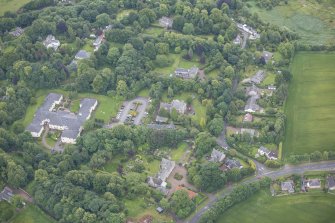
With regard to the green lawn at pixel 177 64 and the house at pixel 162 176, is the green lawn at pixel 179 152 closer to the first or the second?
the house at pixel 162 176

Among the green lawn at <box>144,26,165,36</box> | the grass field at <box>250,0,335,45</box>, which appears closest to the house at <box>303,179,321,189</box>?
the grass field at <box>250,0,335,45</box>

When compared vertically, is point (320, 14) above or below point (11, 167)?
above

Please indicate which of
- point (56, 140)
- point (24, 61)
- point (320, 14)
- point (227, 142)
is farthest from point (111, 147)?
point (320, 14)

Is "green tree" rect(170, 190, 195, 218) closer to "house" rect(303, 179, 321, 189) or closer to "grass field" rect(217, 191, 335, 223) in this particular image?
"grass field" rect(217, 191, 335, 223)

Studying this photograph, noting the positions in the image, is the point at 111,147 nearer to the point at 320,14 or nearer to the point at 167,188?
the point at 167,188

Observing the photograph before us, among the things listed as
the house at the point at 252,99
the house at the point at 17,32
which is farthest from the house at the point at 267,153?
the house at the point at 17,32

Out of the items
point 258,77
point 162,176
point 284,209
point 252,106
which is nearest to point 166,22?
point 258,77
